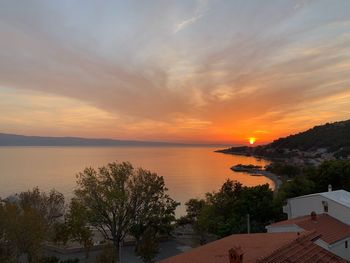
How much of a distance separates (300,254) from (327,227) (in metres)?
9.34

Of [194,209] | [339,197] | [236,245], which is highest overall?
[339,197]

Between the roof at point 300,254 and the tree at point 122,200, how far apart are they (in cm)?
1771

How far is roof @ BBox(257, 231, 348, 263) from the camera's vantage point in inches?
413

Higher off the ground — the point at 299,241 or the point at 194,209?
the point at 299,241

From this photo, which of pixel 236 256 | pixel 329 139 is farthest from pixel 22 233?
pixel 329 139

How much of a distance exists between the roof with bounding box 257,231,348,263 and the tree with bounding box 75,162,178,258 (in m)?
17.7

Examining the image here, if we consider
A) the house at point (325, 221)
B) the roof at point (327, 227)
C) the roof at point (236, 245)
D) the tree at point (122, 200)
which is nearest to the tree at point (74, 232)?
the tree at point (122, 200)

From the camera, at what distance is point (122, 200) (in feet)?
91.8

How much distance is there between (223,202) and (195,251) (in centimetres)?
1771

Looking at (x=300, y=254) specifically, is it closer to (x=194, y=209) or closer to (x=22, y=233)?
(x=22, y=233)

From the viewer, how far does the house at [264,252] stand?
10.4m

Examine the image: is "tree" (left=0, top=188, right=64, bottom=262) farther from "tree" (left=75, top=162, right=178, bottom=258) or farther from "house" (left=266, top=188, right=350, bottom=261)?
"house" (left=266, top=188, right=350, bottom=261)

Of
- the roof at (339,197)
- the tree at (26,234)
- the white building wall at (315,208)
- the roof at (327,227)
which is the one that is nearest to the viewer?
the roof at (327,227)

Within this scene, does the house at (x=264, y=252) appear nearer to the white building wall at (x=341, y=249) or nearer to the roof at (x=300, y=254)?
the roof at (x=300, y=254)
